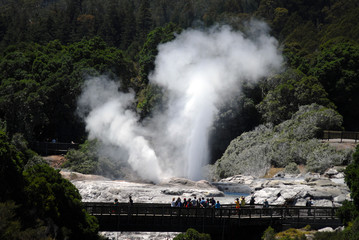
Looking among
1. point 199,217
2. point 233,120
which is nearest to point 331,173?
point 199,217

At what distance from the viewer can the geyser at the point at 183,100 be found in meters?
78.7

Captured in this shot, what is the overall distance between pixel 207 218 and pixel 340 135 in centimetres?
3428

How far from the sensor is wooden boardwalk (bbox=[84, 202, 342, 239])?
147ft

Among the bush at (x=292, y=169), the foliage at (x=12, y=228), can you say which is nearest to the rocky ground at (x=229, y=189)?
the bush at (x=292, y=169)

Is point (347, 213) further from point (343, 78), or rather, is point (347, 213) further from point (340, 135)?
point (343, 78)

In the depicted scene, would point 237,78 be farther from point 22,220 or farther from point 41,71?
point 22,220

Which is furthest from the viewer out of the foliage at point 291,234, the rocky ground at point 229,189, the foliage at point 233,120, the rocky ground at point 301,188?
the foliage at point 233,120

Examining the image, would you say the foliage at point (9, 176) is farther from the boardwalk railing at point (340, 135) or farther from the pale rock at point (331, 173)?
the boardwalk railing at point (340, 135)

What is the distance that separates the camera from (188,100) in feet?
283

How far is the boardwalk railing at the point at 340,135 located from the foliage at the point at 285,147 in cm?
104

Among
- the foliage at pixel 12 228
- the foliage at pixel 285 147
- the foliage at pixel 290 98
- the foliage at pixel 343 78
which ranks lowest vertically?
the foliage at pixel 12 228

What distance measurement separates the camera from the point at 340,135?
3002 inches

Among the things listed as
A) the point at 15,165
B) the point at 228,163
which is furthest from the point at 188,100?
the point at 15,165

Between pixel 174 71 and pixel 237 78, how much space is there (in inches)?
348
